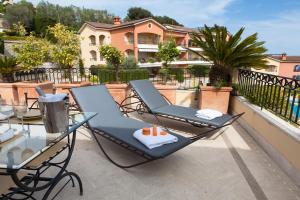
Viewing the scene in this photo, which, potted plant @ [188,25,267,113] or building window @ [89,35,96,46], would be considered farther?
building window @ [89,35,96,46]

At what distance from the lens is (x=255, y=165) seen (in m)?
3.00

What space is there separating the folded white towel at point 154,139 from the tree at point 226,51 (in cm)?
288

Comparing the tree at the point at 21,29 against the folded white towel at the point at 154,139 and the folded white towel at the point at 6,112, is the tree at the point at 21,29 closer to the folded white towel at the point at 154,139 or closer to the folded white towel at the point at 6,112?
the folded white towel at the point at 6,112

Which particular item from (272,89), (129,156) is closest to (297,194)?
(272,89)

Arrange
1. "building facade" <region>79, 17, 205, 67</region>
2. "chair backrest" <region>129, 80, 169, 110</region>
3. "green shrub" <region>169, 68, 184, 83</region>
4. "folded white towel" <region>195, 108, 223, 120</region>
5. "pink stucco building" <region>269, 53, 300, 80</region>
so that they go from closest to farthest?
"folded white towel" <region>195, 108, 223, 120</region> → "chair backrest" <region>129, 80, 169, 110</region> → "green shrub" <region>169, 68, 184, 83</region> → "building facade" <region>79, 17, 205, 67</region> → "pink stucco building" <region>269, 53, 300, 80</region>

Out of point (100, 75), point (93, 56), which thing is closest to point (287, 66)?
point (93, 56)

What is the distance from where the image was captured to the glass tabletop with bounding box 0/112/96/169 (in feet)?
5.07


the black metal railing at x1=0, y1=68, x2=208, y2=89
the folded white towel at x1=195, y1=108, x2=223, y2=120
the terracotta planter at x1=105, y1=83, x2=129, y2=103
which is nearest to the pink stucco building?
the black metal railing at x1=0, y1=68, x2=208, y2=89

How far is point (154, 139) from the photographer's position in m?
2.69

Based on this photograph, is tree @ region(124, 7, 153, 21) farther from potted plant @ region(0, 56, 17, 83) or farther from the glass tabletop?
the glass tabletop

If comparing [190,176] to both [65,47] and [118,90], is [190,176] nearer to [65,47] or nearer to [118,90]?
[118,90]

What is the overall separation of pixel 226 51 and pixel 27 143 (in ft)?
15.1

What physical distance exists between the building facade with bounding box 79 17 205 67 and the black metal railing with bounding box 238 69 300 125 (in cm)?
2096

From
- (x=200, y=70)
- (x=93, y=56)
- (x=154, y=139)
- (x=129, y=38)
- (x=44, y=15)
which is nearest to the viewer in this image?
(x=154, y=139)
